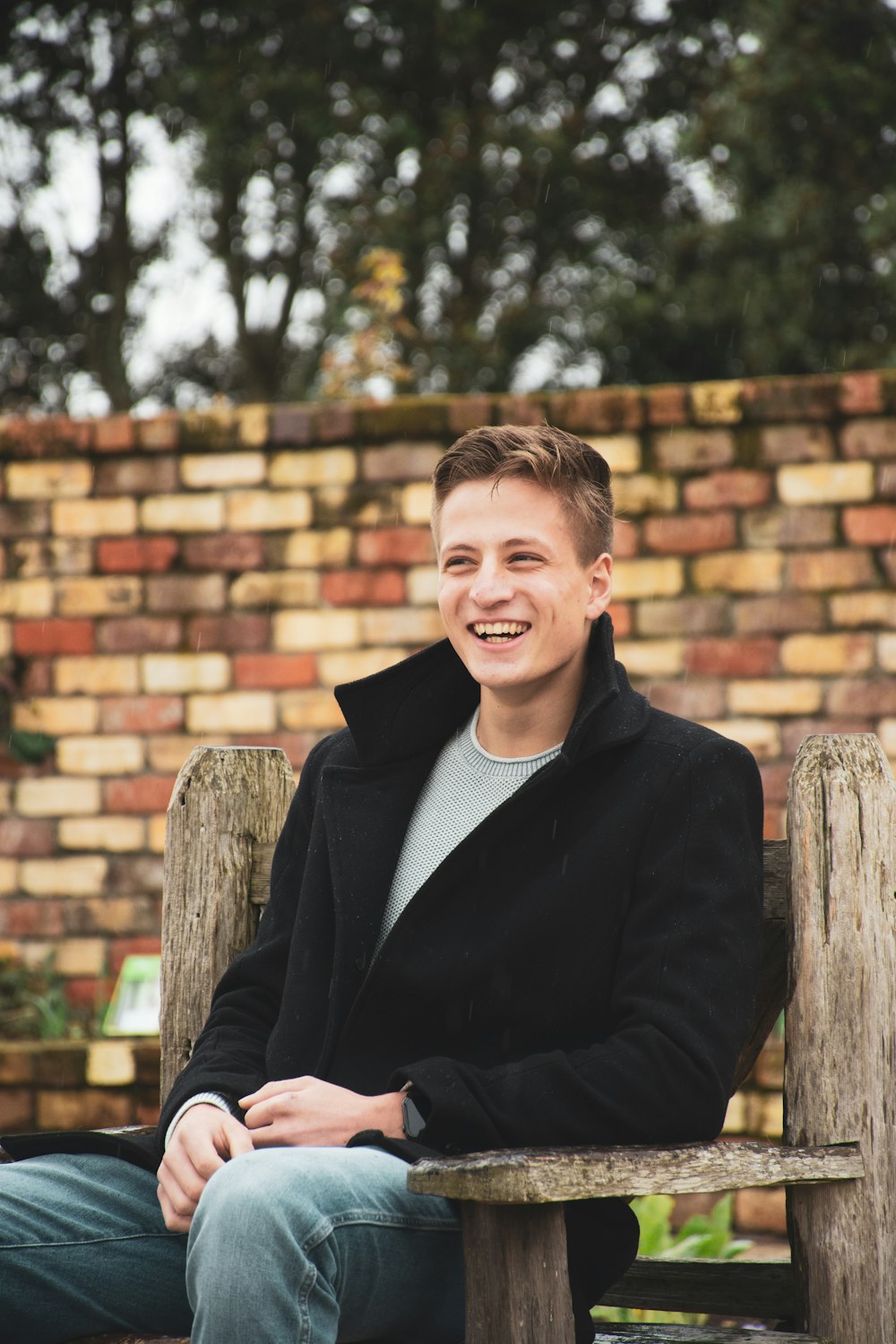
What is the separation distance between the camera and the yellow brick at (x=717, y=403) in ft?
14.5

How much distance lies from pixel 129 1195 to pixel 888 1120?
1069 mm

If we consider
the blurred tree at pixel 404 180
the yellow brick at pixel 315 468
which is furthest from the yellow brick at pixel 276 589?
the blurred tree at pixel 404 180

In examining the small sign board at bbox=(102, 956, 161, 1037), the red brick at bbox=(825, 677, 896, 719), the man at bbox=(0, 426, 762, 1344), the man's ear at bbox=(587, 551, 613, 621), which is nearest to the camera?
the man at bbox=(0, 426, 762, 1344)

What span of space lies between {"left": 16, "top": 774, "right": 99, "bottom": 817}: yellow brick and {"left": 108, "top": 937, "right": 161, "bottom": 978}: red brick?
43 centimetres

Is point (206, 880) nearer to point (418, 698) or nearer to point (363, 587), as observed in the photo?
point (418, 698)

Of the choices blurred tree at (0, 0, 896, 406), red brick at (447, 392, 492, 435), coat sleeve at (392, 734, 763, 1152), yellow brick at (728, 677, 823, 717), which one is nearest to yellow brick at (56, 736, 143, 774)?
red brick at (447, 392, 492, 435)

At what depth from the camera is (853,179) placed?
36.9 ft

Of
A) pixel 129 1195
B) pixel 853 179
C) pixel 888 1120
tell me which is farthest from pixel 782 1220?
pixel 853 179

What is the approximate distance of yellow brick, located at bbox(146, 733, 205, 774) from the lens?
4.62 m

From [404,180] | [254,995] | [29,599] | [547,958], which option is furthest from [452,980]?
[404,180]

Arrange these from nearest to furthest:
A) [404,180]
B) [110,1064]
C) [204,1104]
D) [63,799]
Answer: [204,1104], [110,1064], [63,799], [404,180]

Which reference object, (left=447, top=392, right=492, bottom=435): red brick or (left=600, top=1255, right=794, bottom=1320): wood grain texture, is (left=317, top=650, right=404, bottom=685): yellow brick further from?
(left=600, top=1255, right=794, bottom=1320): wood grain texture

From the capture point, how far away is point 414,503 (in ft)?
15.0

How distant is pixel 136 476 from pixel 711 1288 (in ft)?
10.5
